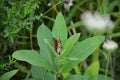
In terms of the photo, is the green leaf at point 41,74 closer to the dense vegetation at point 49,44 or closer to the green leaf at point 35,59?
the dense vegetation at point 49,44

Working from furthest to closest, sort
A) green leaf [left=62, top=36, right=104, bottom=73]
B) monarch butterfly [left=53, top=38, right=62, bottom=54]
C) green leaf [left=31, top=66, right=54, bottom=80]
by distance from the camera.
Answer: green leaf [left=31, top=66, right=54, bottom=80] → green leaf [left=62, top=36, right=104, bottom=73] → monarch butterfly [left=53, top=38, right=62, bottom=54]

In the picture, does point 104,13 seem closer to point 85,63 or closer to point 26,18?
point 85,63

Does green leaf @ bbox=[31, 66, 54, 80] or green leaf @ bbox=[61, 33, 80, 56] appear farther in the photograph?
green leaf @ bbox=[31, 66, 54, 80]

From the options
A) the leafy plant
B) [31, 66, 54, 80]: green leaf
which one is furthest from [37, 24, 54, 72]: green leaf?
[31, 66, 54, 80]: green leaf

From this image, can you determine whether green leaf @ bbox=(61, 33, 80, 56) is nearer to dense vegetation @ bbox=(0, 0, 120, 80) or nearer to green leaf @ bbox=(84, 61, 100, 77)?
dense vegetation @ bbox=(0, 0, 120, 80)

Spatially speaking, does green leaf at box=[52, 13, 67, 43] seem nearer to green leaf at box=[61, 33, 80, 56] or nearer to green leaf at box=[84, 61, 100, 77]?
green leaf at box=[61, 33, 80, 56]

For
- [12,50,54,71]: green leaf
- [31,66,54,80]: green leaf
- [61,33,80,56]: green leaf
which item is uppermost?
[61,33,80,56]: green leaf

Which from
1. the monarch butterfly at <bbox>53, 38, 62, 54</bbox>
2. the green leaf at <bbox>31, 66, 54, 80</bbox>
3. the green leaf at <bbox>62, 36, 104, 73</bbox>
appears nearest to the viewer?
the monarch butterfly at <bbox>53, 38, 62, 54</bbox>

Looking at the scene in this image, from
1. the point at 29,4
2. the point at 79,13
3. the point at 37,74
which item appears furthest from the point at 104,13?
the point at 37,74

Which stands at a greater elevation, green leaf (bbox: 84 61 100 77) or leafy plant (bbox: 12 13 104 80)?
leafy plant (bbox: 12 13 104 80)

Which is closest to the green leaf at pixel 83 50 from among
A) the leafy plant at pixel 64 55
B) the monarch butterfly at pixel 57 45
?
the leafy plant at pixel 64 55

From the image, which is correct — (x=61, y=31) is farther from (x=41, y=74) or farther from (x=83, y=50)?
(x=41, y=74)
